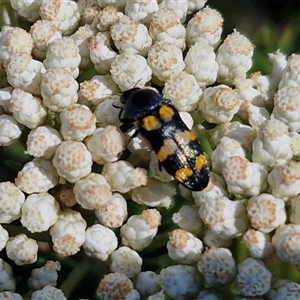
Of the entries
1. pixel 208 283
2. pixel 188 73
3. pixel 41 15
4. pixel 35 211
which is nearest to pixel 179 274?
pixel 208 283

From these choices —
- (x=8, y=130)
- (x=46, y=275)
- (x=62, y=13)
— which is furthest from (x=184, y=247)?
(x=62, y=13)

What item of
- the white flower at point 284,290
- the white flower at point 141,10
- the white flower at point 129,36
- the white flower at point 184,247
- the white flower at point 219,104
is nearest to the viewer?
the white flower at point 284,290

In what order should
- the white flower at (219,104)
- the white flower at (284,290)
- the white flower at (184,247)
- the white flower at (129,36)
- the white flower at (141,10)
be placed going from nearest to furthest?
the white flower at (284,290) < the white flower at (184,247) < the white flower at (219,104) < the white flower at (129,36) < the white flower at (141,10)

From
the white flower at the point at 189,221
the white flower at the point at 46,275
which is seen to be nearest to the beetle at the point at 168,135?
the white flower at the point at 189,221

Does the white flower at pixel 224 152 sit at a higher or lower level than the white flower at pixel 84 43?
lower

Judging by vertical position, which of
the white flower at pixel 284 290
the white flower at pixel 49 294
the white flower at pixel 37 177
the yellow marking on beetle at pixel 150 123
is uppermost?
the yellow marking on beetle at pixel 150 123

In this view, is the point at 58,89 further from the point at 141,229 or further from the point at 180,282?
the point at 180,282

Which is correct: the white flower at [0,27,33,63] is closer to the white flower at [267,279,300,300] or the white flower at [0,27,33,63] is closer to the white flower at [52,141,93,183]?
the white flower at [52,141,93,183]

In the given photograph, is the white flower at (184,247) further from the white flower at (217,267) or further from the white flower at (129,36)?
the white flower at (129,36)
